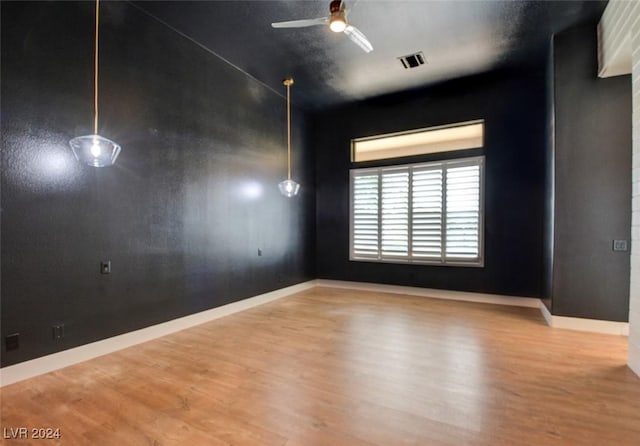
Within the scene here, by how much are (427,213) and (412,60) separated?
250 centimetres

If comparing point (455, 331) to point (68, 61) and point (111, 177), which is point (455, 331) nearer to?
point (111, 177)

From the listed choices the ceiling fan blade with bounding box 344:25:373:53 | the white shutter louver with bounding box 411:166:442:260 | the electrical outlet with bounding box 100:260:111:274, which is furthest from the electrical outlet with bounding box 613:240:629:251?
the electrical outlet with bounding box 100:260:111:274

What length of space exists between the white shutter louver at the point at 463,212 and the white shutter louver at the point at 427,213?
163 millimetres

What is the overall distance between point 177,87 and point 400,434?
4306mm

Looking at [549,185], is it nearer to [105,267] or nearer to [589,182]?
[589,182]

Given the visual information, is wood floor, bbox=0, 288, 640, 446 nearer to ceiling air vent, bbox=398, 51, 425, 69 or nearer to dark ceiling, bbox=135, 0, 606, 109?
dark ceiling, bbox=135, 0, 606, 109

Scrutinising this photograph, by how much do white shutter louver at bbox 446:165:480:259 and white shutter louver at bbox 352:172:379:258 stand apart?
4.47 ft

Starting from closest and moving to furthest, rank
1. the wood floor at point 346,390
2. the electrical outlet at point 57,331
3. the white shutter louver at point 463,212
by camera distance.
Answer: the wood floor at point 346,390 → the electrical outlet at point 57,331 → the white shutter louver at point 463,212

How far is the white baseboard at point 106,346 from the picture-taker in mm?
2609

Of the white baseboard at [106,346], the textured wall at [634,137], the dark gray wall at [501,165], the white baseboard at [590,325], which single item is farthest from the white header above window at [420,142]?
the white baseboard at [106,346]

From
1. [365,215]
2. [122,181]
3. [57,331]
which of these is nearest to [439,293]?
[365,215]

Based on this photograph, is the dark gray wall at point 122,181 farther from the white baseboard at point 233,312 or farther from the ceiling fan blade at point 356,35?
the ceiling fan blade at point 356,35

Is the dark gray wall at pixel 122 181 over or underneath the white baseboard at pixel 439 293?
over

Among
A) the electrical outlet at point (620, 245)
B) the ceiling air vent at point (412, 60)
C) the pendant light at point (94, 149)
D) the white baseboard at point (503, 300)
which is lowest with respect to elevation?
the white baseboard at point (503, 300)
